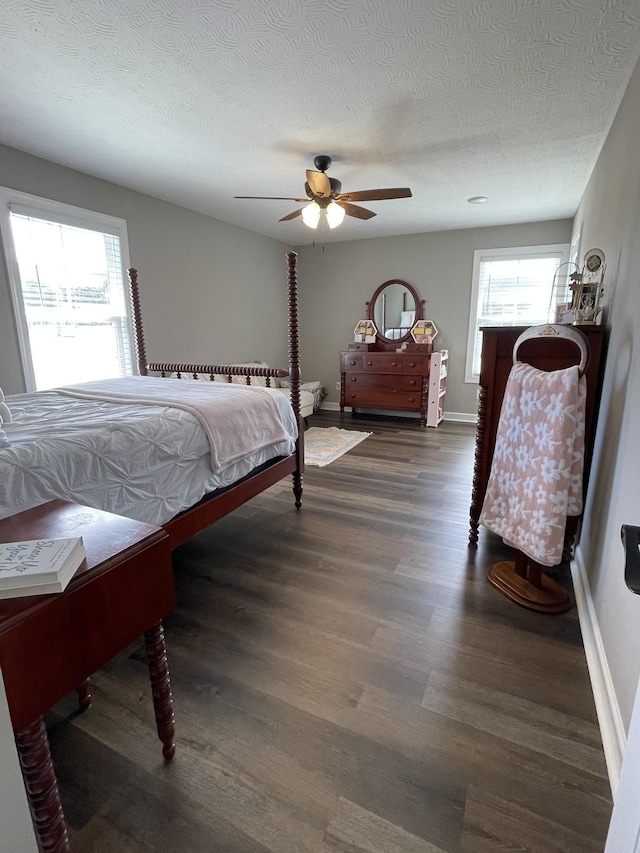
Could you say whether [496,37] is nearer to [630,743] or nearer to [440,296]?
[630,743]

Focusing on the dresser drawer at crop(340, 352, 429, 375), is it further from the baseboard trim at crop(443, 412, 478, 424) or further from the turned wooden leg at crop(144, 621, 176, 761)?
the turned wooden leg at crop(144, 621, 176, 761)

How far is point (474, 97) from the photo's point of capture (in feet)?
7.25

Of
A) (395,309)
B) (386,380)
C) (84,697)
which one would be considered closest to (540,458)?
(84,697)

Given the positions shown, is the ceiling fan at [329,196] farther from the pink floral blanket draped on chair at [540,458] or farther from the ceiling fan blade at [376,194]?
the pink floral blanket draped on chair at [540,458]

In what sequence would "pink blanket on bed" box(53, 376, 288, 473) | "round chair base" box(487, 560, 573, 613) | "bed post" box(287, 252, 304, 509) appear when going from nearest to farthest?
"round chair base" box(487, 560, 573, 613) → "pink blanket on bed" box(53, 376, 288, 473) → "bed post" box(287, 252, 304, 509)

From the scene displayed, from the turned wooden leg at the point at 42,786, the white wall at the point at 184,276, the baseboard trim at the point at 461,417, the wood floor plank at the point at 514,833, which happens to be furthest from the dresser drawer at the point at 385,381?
the turned wooden leg at the point at 42,786

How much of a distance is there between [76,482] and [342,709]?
1193mm

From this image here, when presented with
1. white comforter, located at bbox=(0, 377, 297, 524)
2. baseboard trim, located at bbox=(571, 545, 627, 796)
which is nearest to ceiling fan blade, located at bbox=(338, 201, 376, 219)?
white comforter, located at bbox=(0, 377, 297, 524)

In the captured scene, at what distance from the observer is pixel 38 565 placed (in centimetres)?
79

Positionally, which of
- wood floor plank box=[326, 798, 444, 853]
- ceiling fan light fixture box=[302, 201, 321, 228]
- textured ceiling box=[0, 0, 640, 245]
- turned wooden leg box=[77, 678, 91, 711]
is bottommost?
wood floor plank box=[326, 798, 444, 853]

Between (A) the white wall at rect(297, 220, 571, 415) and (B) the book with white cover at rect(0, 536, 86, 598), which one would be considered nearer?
(B) the book with white cover at rect(0, 536, 86, 598)

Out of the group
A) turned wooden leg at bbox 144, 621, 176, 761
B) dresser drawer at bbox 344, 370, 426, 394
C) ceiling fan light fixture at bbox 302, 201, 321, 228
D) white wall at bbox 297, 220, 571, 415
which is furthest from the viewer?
dresser drawer at bbox 344, 370, 426, 394

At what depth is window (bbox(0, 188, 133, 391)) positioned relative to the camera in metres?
A: 2.84

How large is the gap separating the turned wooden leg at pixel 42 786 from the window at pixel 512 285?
4809mm
